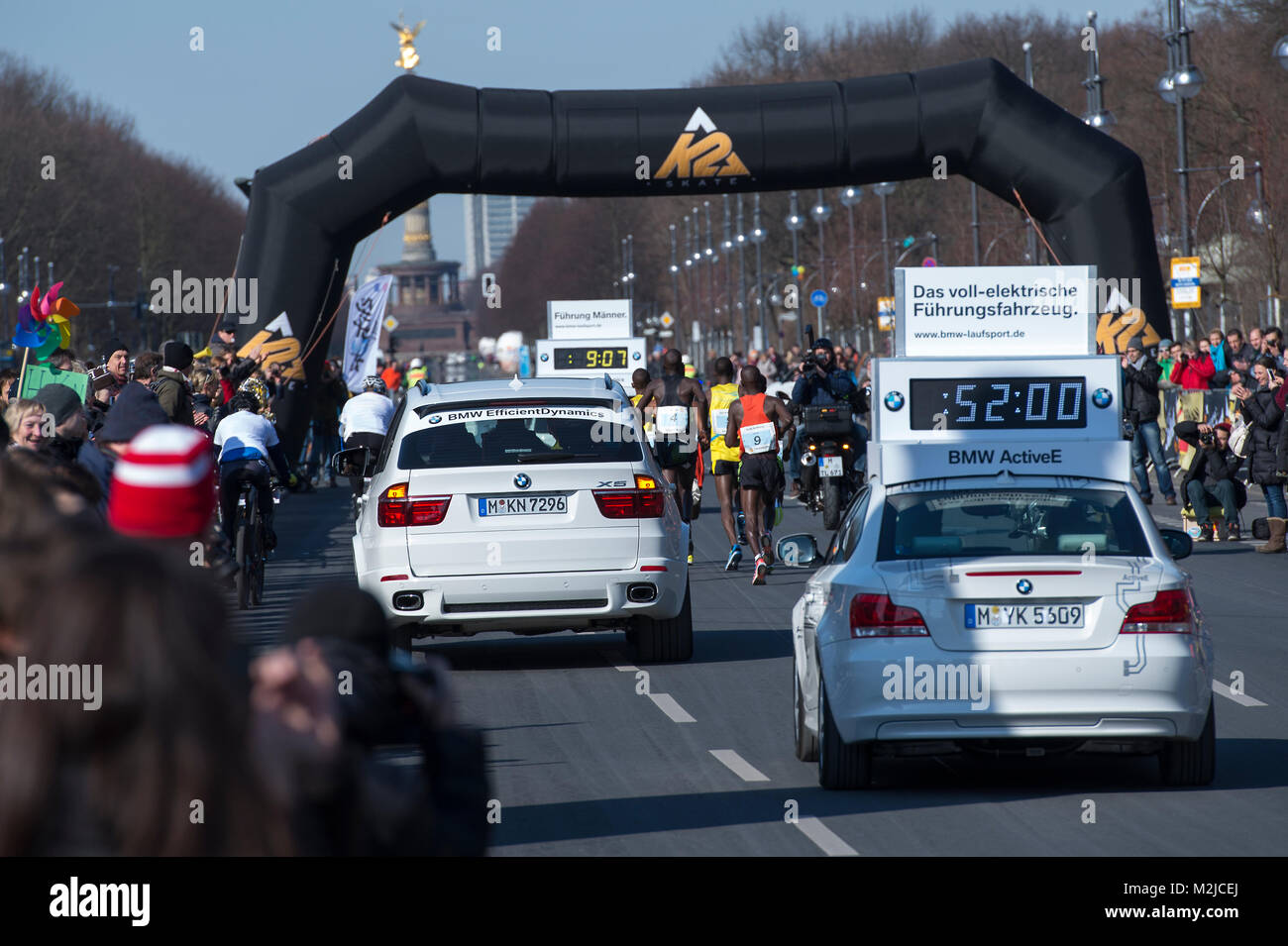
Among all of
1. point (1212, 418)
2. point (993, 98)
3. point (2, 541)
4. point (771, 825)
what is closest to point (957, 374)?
point (771, 825)

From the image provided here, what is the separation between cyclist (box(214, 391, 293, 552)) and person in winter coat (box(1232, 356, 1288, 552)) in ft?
30.8

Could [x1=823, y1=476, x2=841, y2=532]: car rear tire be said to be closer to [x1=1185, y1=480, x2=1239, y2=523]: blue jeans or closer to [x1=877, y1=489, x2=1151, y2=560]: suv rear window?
[x1=1185, y1=480, x2=1239, y2=523]: blue jeans

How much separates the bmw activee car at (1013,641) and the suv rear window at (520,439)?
438 cm

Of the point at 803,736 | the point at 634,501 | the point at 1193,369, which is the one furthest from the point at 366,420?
the point at 803,736

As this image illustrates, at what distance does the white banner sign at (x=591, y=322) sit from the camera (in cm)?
4144

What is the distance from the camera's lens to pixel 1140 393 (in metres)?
25.6

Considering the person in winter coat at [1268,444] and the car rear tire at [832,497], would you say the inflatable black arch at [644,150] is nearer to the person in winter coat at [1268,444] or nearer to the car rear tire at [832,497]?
the car rear tire at [832,497]

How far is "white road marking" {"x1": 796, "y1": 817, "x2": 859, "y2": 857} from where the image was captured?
743 cm

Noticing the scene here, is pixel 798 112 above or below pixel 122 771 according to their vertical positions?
above

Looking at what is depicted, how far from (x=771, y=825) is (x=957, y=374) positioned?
5.44m

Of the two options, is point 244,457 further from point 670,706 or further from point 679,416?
point 670,706

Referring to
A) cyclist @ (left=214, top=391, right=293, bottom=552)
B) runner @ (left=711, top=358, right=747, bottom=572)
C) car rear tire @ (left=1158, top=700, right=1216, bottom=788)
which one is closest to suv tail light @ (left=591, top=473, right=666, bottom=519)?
cyclist @ (left=214, top=391, right=293, bottom=552)

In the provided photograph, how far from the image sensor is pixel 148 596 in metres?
2.31

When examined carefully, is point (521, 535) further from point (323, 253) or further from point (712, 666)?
Answer: point (323, 253)
